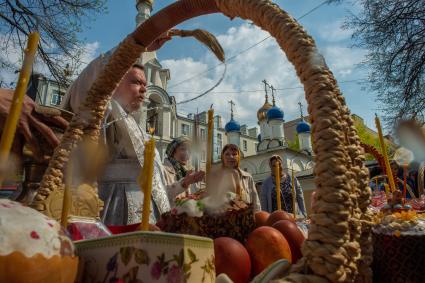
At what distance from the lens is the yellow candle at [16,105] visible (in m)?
0.48

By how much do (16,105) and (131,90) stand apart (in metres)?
1.17

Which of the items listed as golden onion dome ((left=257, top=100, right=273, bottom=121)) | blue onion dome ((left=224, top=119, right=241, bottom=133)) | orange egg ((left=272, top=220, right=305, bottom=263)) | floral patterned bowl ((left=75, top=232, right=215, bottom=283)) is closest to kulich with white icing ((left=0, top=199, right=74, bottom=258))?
floral patterned bowl ((left=75, top=232, right=215, bottom=283))

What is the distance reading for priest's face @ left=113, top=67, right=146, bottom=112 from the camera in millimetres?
1656

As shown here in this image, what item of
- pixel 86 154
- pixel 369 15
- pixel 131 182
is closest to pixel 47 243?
pixel 86 154

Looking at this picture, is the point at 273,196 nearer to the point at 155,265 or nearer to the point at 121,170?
the point at 121,170

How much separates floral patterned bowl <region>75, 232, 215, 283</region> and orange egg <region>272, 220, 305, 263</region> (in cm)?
41

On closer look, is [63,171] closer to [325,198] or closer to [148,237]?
[148,237]

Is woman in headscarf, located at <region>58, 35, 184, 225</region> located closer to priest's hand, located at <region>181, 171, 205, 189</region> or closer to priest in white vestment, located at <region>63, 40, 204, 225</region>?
priest in white vestment, located at <region>63, 40, 204, 225</region>

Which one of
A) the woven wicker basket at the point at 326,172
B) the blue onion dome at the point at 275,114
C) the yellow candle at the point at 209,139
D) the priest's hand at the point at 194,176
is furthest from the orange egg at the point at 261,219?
the blue onion dome at the point at 275,114

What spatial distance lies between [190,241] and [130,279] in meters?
0.10

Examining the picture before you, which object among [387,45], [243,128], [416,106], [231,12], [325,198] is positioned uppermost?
[243,128]

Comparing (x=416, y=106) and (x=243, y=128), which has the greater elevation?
(x=243, y=128)

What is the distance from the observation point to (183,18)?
100 centimetres

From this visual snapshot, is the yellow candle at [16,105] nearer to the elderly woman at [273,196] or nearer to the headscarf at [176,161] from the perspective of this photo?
the headscarf at [176,161]
